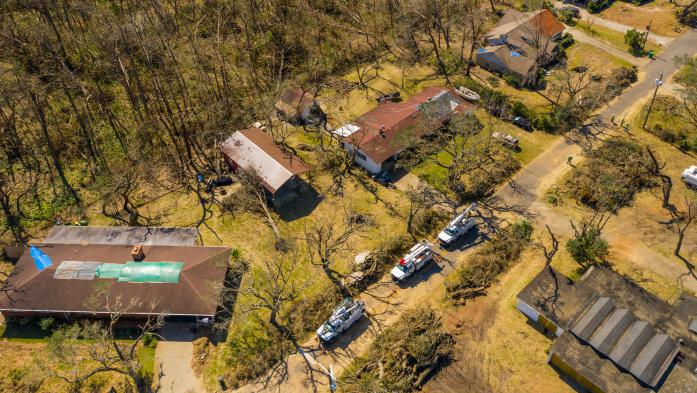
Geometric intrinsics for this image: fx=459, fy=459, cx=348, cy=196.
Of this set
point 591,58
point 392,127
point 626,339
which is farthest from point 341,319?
point 591,58

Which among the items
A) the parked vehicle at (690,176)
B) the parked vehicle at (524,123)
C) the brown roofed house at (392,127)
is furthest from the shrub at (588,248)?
the brown roofed house at (392,127)

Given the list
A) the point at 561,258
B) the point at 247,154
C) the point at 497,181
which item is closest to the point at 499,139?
the point at 497,181

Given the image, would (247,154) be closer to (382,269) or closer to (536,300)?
(382,269)

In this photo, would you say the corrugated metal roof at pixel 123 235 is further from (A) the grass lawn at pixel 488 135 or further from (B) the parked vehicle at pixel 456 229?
(A) the grass lawn at pixel 488 135

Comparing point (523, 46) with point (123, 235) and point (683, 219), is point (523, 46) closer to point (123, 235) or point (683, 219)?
point (683, 219)

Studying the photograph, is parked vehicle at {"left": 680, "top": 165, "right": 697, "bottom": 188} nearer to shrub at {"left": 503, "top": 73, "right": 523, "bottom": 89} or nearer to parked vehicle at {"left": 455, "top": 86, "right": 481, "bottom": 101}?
shrub at {"left": 503, "top": 73, "right": 523, "bottom": 89}

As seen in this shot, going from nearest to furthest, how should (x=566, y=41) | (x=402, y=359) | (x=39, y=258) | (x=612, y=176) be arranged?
1. (x=402, y=359)
2. (x=39, y=258)
3. (x=612, y=176)
4. (x=566, y=41)
